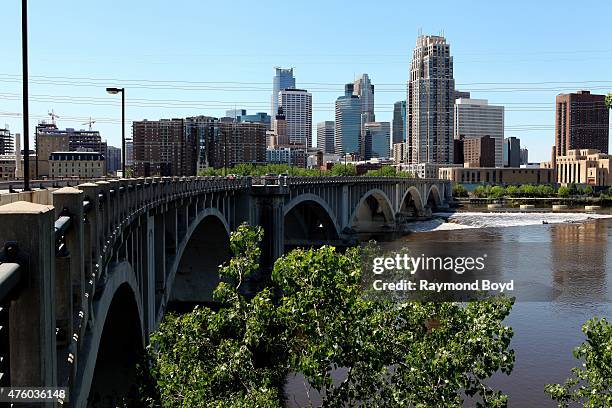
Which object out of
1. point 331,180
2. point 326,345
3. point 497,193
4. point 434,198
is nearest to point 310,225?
point 331,180

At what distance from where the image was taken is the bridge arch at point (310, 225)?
79500mm

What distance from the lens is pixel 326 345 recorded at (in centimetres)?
1333

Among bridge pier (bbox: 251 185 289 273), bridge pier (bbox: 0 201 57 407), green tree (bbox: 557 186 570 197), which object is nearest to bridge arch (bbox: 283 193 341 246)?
bridge pier (bbox: 251 185 289 273)

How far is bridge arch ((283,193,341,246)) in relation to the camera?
7950 centimetres

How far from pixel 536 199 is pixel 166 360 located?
18893 centimetres

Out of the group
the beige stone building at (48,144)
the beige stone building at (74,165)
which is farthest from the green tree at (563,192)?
the beige stone building at (74,165)

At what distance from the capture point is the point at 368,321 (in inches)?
567

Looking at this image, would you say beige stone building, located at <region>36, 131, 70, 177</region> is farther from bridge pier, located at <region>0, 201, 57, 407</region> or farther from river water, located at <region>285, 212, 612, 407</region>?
bridge pier, located at <region>0, 201, 57, 407</region>

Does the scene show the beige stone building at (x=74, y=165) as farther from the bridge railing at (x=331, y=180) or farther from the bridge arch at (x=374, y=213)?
the bridge arch at (x=374, y=213)

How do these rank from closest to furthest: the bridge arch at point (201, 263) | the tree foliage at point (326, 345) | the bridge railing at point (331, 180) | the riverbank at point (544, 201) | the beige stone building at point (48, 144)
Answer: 1. the tree foliage at point (326, 345)
2. the bridge arch at point (201, 263)
3. the bridge railing at point (331, 180)
4. the beige stone building at point (48, 144)
5. the riverbank at point (544, 201)

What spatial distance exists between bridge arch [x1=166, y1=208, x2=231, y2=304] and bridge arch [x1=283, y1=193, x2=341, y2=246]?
3149cm

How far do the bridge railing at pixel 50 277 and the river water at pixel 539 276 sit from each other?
20.5 meters

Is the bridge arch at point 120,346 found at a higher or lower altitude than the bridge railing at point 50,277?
lower

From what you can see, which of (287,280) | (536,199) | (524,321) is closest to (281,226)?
(524,321)
